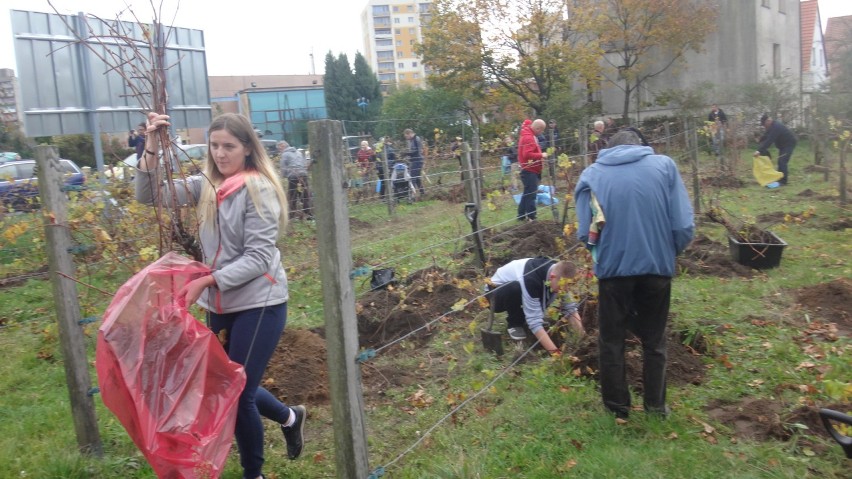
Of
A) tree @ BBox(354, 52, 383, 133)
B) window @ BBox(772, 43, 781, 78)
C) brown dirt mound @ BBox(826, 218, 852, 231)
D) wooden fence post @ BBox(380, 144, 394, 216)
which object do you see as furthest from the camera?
tree @ BBox(354, 52, 383, 133)

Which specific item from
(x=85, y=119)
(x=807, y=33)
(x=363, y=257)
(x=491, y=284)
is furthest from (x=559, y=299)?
(x=807, y=33)

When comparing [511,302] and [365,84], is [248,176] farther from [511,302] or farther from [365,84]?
[365,84]

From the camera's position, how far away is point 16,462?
3.84 m

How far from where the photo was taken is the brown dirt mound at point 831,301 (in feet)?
18.7

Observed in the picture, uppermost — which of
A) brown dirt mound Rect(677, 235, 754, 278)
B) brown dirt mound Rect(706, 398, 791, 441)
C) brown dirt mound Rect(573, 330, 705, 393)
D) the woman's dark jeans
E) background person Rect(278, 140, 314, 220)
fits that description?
background person Rect(278, 140, 314, 220)

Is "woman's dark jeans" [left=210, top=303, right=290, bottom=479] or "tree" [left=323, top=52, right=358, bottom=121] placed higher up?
"tree" [left=323, top=52, right=358, bottom=121]

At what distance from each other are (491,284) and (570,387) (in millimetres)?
1434

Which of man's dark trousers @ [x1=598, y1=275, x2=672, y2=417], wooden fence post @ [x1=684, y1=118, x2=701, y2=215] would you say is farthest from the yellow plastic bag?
man's dark trousers @ [x1=598, y1=275, x2=672, y2=417]

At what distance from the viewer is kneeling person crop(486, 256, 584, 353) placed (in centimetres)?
509

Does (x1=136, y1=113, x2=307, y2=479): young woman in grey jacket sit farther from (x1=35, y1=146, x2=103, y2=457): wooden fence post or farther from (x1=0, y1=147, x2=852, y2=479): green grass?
(x1=0, y1=147, x2=852, y2=479): green grass

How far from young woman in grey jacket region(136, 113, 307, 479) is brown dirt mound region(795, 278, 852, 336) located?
14.9 feet

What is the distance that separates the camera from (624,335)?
4.08 meters

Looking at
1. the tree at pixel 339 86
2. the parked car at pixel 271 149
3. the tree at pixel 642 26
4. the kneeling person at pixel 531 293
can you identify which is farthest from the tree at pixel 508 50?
the tree at pixel 339 86

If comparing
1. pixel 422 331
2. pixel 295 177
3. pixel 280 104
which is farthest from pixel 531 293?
pixel 280 104
